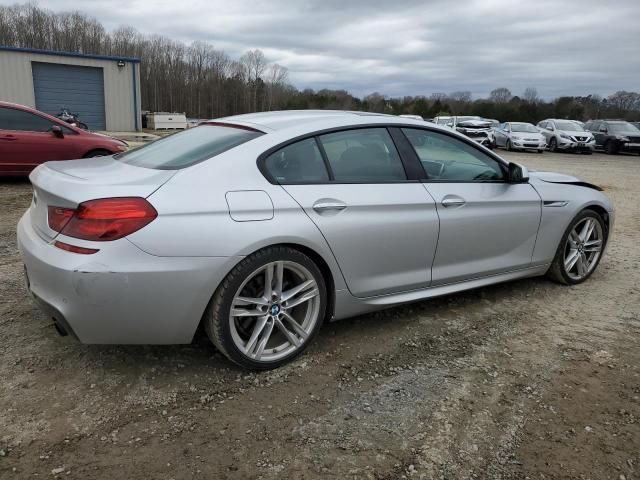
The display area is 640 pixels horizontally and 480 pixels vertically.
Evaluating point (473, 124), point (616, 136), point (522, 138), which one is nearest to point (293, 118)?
point (522, 138)

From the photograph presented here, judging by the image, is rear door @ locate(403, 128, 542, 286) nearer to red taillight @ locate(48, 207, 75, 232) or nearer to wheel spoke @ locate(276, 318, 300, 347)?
wheel spoke @ locate(276, 318, 300, 347)

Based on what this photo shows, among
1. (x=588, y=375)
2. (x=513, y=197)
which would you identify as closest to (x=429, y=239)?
(x=513, y=197)

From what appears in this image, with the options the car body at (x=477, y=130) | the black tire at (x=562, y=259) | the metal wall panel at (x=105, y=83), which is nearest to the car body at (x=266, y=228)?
the black tire at (x=562, y=259)

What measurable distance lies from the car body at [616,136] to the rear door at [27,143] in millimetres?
25077

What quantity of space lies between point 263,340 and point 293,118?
4.77 ft

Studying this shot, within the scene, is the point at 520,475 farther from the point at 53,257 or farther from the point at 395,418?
the point at 53,257

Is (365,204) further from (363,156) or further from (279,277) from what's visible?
(279,277)

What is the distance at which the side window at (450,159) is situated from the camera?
359cm

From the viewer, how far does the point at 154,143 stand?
12.0 feet

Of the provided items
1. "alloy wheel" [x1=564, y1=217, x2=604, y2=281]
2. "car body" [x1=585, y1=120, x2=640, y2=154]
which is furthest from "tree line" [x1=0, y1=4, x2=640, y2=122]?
"alloy wheel" [x1=564, y1=217, x2=604, y2=281]

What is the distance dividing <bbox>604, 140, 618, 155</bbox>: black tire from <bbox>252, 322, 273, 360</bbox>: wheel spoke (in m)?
27.4

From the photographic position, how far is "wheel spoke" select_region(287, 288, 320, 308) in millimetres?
2975

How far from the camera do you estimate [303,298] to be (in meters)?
3.00

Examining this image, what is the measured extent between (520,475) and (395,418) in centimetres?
62
